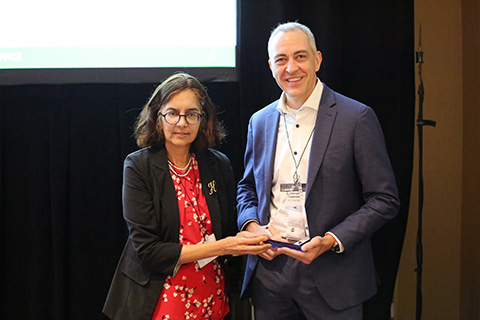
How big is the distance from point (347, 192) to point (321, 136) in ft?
0.85

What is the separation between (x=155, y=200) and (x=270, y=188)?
51 centimetres

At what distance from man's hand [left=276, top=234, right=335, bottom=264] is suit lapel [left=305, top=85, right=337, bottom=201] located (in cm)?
19

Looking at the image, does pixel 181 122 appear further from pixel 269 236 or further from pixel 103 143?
pixel 103 143

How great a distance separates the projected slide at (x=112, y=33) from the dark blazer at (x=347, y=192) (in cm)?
124

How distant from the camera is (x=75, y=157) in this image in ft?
9.43

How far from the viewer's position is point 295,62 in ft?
6.17

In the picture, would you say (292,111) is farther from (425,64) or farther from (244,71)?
(425,64)

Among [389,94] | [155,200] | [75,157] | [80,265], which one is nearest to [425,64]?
[389,94]

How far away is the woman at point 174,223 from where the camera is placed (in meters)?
1.86

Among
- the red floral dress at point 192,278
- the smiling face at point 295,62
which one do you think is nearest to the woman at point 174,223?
the red floral dress at point 192,278

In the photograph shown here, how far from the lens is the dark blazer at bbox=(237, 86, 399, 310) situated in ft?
5.81

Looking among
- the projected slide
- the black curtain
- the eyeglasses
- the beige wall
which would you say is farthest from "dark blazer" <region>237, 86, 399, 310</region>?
the beige wall

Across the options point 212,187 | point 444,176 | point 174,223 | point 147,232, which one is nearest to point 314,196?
point 212,187

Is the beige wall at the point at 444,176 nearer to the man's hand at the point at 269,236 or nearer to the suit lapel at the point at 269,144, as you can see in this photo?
the suit lapel at the point at 269,144
